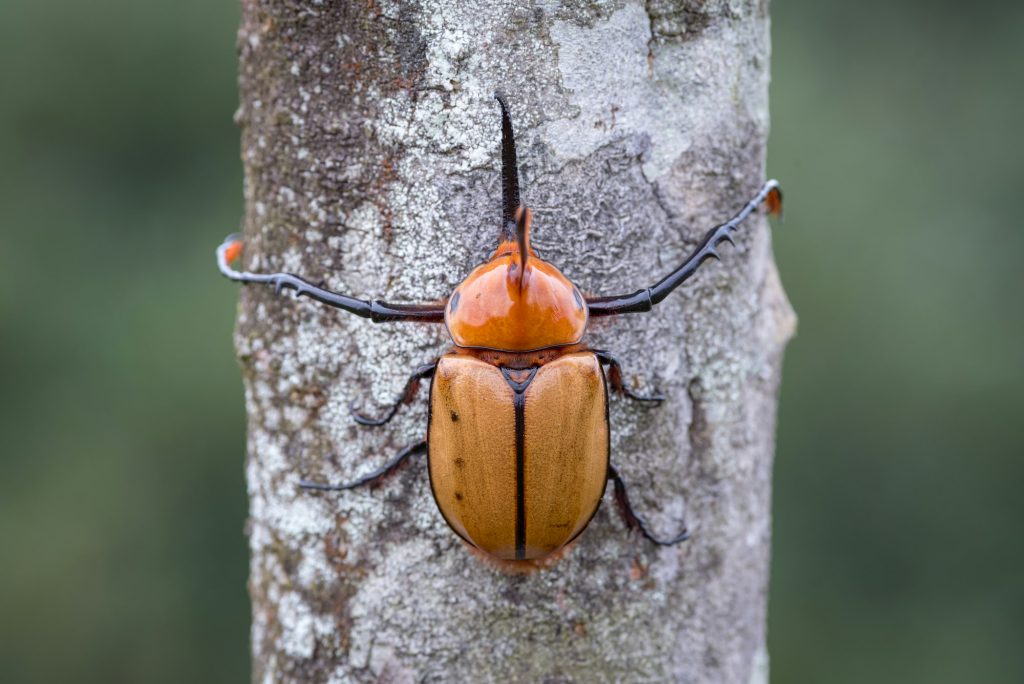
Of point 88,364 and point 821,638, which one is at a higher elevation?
point 88,364

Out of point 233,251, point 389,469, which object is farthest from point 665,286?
point 233,251

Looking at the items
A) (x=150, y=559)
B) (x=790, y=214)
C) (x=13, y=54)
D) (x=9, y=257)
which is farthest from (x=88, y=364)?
(x=790, y=214)

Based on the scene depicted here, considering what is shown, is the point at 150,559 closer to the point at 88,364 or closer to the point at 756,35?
the point at 88,364

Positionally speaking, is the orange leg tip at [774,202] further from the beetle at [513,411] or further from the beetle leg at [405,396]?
the beetle leg at [405,396]

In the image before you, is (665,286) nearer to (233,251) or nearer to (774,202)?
(774,202)

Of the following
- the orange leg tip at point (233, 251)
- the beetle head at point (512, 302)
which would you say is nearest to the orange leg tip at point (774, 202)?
the beetle head at point (512, 302)
